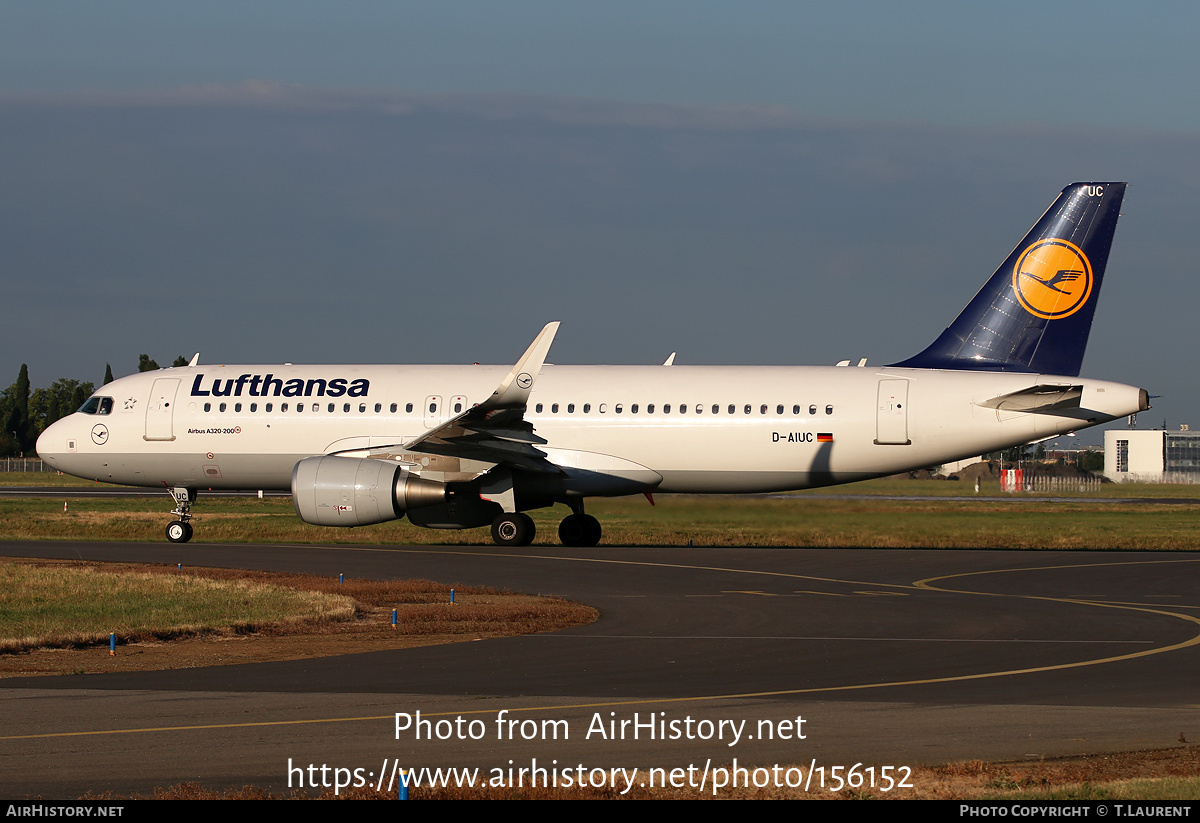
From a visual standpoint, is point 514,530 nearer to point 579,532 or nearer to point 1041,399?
point 579,532

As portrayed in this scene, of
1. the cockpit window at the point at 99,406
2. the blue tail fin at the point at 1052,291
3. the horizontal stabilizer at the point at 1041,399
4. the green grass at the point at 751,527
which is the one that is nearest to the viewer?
the horizontal stabilizer at the point at 1041,399

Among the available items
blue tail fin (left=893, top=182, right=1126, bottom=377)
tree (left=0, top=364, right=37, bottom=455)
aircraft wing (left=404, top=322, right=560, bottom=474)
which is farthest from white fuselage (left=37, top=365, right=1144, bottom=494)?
tree (left=0, top=364, right=37, bottom=455)

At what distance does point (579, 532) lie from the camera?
3172 centimetres

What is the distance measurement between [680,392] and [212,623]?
1620cm

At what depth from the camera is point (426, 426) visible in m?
31.5

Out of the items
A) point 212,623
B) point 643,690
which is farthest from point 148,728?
point 212,623

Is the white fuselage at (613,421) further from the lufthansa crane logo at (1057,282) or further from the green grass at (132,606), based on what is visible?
the green grass at (132,606)

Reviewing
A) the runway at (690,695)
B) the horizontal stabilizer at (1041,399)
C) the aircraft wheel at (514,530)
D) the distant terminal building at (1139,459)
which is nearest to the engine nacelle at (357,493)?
the aircraft wheel at (514,530)

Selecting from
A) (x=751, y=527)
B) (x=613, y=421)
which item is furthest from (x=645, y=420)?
(x=751, y=527)

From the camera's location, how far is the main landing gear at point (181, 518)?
32562mm

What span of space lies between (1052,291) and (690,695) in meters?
22.2

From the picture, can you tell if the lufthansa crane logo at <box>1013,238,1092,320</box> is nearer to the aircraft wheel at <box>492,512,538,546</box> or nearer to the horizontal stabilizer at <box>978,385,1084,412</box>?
the horizontal stabilizer at <box>978,385,1084,412</box>

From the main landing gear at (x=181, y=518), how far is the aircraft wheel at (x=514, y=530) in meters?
8.29

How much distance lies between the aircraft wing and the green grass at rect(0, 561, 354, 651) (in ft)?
24.0
